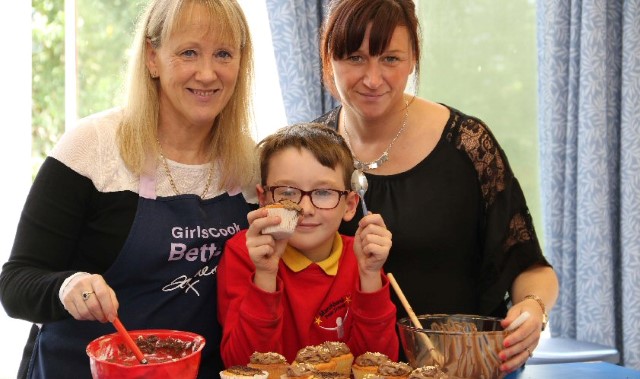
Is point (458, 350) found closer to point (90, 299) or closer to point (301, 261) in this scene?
point (301, 261)

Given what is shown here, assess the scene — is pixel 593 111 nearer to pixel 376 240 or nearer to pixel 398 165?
pixel 398 165

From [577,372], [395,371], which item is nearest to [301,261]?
[395,371]

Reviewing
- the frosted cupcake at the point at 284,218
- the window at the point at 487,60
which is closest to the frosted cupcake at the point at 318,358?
the frosted cupcake at the point at 284,218

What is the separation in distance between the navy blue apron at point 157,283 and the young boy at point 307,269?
51 millimetres

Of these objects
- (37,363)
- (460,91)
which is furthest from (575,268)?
(37,363)

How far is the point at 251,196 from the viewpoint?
7.23 feet

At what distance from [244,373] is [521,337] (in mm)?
618

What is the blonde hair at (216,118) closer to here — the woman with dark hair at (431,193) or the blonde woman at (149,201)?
the blonde woman at (149,201)

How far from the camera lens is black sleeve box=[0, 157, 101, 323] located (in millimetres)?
1861

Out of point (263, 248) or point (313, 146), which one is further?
point (313, 146)

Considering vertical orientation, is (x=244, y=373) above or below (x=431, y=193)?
below

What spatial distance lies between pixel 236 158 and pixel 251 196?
105mm

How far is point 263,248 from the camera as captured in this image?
6.28ft

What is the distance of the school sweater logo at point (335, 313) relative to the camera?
211 centimetres
